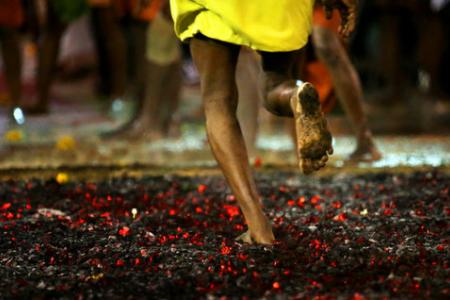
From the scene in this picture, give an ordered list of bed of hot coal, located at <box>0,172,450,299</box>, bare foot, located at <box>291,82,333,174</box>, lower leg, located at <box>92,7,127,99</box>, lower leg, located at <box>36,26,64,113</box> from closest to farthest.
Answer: bed of hot coal, located at <box>0,172,450,299</box> < bare foot, located at <box>291,82,333,174</box> < lower leg, located at <box>36,26,64,113</box> < lower leg, located at <box>92,7,127,99</box>

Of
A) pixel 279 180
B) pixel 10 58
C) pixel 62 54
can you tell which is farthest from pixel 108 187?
pixel 62 54

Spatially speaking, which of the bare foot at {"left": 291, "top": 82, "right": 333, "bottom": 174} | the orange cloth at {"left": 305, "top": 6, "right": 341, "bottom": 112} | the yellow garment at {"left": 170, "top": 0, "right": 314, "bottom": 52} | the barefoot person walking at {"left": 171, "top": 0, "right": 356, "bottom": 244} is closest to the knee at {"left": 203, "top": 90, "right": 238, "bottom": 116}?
the barefoot person walking at {"left": 171, "top": 0, "right": 356, "bottom": 244}

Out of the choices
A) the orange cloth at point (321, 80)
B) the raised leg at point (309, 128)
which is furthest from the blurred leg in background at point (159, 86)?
the raised leg at point (309, 128)

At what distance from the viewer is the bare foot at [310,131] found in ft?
12.3

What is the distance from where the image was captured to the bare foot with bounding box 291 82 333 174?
3.73 metres

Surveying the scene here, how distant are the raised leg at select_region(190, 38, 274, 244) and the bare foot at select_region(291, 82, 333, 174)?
303 mm

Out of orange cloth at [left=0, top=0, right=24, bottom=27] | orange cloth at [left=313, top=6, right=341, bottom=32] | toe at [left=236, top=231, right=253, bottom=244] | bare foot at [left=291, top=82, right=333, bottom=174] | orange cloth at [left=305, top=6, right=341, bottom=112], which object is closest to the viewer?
bare foot at [left=291, top=82, right=333, bottom=174]

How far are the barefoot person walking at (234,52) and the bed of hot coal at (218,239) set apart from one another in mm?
237

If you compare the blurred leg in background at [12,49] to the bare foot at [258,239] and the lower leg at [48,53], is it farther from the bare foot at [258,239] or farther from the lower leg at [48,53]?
the bare foot at [258,239]

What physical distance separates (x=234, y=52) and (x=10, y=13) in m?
5.85

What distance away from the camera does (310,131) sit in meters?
3.73

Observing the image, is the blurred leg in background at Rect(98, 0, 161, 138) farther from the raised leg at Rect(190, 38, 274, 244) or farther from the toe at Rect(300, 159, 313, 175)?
the toe at Rect(300, 159, 313, 175)

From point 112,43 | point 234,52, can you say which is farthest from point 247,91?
point 112,43

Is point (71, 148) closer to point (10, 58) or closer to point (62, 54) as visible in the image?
point (10, 58)
